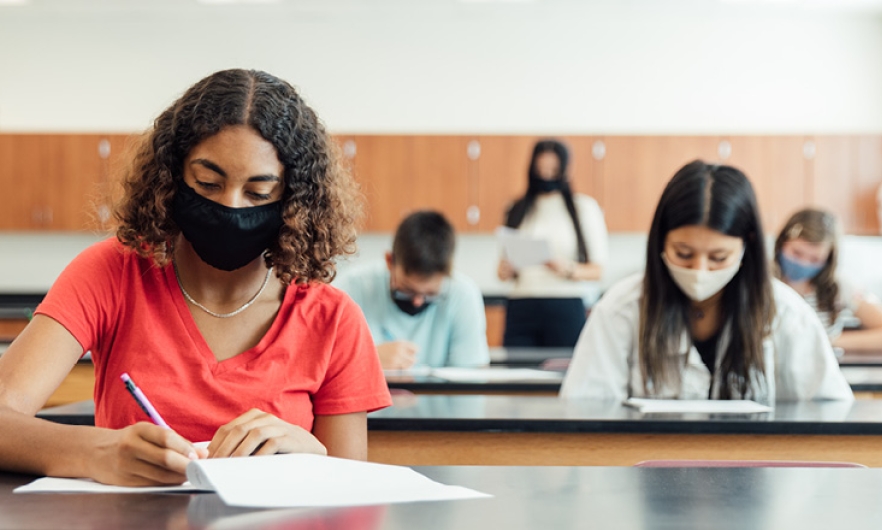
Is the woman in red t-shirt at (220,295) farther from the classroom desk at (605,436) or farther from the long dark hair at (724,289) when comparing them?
the long dark hair at (724,289)

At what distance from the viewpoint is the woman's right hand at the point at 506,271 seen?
4477 millimetres

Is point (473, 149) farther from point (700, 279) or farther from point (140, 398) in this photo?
point (140, 398)

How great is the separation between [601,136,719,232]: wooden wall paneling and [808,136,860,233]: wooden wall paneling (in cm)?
75

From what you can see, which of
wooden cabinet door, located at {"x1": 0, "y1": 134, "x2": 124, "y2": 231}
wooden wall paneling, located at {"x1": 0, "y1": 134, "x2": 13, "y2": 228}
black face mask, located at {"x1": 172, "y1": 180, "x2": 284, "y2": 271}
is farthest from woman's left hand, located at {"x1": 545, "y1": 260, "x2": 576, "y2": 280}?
wooden wall paneling, located at {"x1": 0, "y1": 134, "x2": 13, "y2": 228}

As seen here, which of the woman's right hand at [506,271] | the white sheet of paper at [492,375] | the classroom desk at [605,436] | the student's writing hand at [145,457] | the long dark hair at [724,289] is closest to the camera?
the student's writing hand at [145,457]

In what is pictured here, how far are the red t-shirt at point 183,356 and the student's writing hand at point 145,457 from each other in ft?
1.00

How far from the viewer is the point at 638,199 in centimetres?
684

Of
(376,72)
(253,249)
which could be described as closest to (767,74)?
(376,72)

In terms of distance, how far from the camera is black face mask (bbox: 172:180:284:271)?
146 cm

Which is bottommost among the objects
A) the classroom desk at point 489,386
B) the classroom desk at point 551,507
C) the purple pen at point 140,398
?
the classroom desk at point 489,386

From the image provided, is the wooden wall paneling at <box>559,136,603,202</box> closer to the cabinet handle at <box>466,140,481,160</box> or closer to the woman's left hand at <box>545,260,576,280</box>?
the cabinet handle at <box>466,140,481,160</box>

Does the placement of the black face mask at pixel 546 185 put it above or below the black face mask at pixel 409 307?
above

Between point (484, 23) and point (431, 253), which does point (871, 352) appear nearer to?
point (431, 253)

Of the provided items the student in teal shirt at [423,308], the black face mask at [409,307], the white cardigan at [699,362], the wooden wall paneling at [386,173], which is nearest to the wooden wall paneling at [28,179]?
the wooden wall paneling at [386,173]
